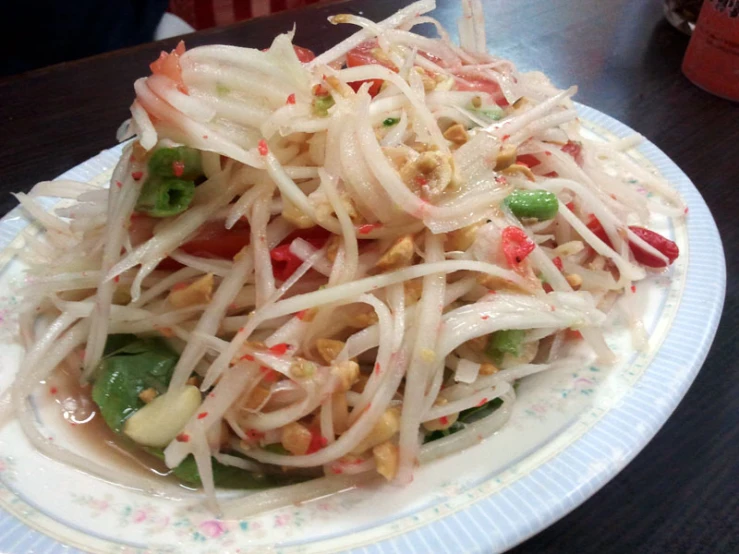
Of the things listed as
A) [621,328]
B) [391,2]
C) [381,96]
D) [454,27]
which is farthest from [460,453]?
[391,2]

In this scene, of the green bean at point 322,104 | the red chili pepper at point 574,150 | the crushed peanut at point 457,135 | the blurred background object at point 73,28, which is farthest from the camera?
the blurred background object at point 73,28

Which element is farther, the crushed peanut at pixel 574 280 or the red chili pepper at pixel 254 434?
the crushed peanut at pixel 574 280

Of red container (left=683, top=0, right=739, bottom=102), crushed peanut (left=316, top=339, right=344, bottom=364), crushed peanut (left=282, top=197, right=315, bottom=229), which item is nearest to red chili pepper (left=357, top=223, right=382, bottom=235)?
crushed peanut (left=282, top=197, right=315, bottom=229)

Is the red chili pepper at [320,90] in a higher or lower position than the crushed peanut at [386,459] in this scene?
higher

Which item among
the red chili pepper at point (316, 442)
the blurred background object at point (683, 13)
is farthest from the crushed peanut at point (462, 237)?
the blurred background object at point (683, 13)

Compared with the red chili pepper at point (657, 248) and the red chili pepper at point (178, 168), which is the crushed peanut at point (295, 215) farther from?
the red chili pepper at point (657, 248)

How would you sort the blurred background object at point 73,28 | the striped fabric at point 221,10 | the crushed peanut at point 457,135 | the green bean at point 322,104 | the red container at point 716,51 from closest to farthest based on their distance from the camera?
the green bean at point 322,104
the crushed peanut at point 457,135
the red container at point 716,51
the blurred background object at point 73,28
the striped fabric at point 221,10

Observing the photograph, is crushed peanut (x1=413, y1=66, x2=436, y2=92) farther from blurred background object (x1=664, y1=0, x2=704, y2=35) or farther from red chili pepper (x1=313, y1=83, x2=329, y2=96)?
blurred background object (x1=664, y1=0, x2=704, y2=35)

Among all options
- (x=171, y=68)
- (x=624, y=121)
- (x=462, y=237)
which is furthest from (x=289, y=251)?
(x=624, y=121)
